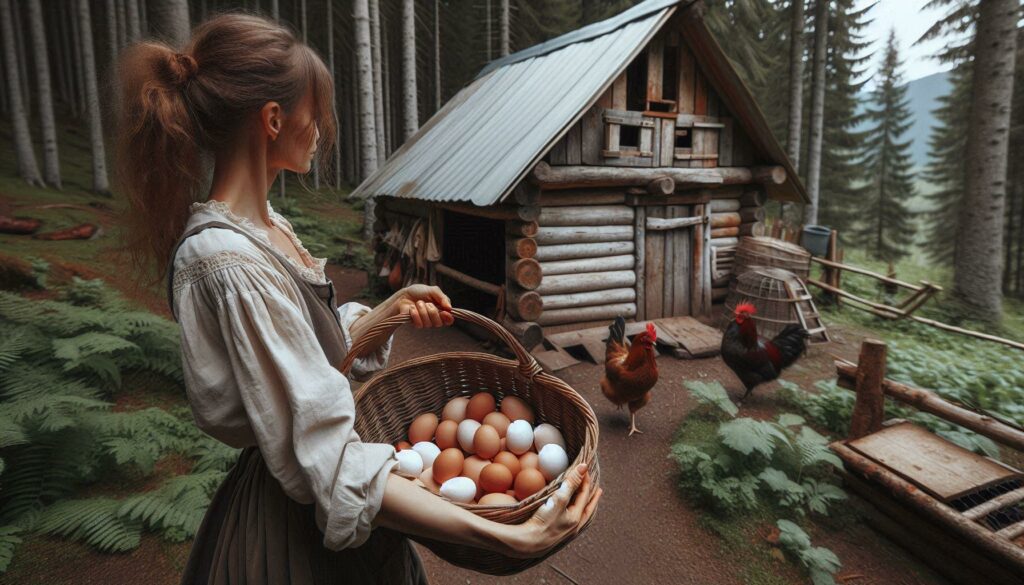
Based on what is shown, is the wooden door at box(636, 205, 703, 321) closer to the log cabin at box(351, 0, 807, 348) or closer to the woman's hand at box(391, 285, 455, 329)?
the log cabin at box(351, 0, 807, 348)

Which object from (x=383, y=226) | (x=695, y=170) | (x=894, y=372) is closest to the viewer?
(x=894, y=372)

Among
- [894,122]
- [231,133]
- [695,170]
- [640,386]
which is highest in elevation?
[894,122]

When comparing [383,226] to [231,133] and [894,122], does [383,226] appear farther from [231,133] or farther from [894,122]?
[894,122]

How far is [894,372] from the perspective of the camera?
6379 millimetres

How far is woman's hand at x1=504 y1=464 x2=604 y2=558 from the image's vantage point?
45.1 inches

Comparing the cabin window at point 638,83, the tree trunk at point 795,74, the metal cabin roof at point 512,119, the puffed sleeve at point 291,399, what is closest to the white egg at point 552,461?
the puffed sleeve at point 291,399

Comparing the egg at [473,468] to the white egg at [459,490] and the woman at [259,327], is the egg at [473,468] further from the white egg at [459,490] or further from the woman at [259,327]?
the woman at [259,327]

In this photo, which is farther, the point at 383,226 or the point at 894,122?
the point at 894,122

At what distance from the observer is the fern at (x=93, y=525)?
3.08m

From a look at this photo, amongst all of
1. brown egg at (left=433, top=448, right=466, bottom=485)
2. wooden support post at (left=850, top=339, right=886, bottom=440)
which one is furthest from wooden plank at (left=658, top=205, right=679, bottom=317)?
brown egg at (left=433, top=448, right=466, bottom=485)

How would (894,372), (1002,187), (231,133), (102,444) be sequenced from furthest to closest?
(1002,187)
(894,372)
(102,444)
(231,133)

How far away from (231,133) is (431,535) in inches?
46.5

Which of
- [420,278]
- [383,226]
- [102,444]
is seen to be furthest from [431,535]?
[383,226]

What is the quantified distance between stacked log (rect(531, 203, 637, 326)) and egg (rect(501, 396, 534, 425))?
507 centimetres
